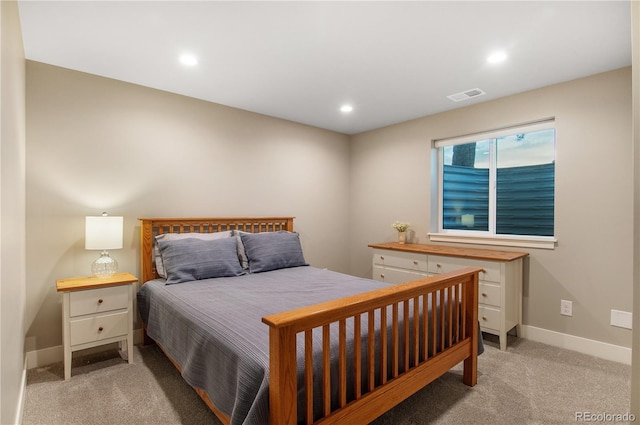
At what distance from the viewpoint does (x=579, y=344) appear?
2.77 meters

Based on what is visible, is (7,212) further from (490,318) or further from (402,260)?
(490,318)

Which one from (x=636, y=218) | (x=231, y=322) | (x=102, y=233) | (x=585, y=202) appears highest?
(x=585, y=202)

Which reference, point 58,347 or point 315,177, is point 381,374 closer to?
point 58,347

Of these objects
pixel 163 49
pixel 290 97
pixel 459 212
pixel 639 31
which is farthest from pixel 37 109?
pixel 459 212

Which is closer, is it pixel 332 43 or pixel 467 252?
pixel 332 43

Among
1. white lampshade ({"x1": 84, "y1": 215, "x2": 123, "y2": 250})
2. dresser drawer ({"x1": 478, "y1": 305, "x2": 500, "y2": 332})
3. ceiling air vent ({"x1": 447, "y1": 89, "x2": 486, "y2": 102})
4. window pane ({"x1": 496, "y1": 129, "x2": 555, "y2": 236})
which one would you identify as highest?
ceiling air vent ({"x1": 447, "y1": 89, "x2": 486, "y2": 102})

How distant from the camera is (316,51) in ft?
A: 7.63

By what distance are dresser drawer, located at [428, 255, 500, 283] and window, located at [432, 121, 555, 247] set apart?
1.85 ft

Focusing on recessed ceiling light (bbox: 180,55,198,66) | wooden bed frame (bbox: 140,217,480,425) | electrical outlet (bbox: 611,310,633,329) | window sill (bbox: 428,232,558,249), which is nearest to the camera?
wooden bed frame (bbox: 140,217,480,425)

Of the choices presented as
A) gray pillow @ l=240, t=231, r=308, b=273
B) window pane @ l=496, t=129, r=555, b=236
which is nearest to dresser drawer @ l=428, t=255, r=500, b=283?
window pane @ l=496, t=129, r=555, b=236

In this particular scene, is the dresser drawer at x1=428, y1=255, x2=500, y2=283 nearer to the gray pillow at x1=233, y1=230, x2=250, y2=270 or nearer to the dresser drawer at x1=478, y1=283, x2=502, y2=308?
the dresser drawer at x1=478, y1=283, x2=502, y2=308

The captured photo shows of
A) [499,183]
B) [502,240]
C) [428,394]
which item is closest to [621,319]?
[502,240]

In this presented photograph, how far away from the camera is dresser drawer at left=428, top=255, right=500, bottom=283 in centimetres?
283

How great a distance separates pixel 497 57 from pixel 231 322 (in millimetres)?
2619
